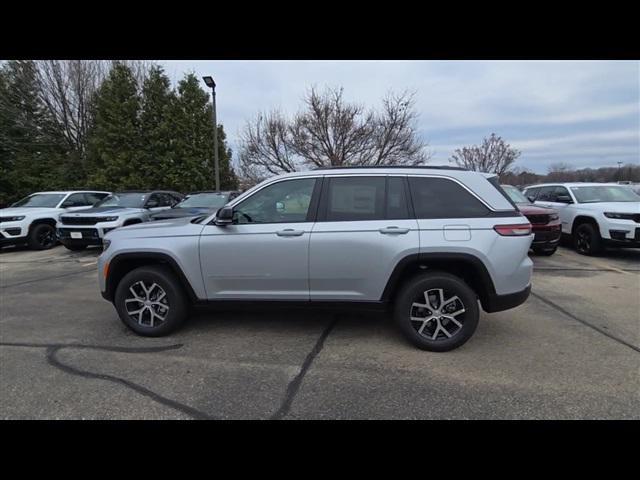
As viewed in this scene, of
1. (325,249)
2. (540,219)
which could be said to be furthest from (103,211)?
(540,219)

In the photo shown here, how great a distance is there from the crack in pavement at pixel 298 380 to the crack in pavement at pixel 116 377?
474mm

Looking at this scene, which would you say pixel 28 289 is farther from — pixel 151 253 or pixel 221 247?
pixel 221 247

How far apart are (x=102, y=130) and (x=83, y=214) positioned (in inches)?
532

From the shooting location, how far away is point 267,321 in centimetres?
432

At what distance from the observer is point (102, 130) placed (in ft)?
64.7

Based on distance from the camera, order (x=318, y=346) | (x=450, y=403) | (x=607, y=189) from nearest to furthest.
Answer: (x=450, y=403) < (x=318, y=346) < (x=607, y=189)

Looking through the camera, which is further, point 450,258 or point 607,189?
point 607,189

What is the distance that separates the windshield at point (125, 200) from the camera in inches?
392

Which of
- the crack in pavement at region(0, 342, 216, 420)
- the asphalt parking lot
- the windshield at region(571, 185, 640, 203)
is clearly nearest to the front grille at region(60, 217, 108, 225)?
the asphalt parking lot

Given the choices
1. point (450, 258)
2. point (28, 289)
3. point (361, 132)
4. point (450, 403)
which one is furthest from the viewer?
point (361, 132)

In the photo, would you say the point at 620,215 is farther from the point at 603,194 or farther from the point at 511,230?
the point at 511,230

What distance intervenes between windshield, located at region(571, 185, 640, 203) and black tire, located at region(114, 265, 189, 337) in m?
9.54
